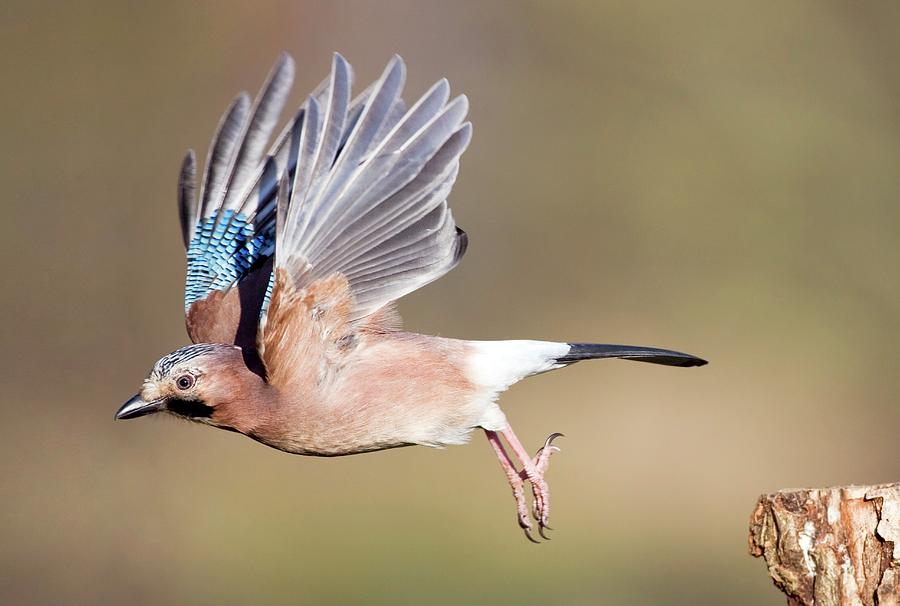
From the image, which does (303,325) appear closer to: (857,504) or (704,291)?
(857,504)

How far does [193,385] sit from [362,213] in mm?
917

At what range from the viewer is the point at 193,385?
3.95 meters

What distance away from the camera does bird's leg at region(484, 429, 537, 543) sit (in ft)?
14.1

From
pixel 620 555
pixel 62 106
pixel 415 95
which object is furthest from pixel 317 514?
pixel 62 106

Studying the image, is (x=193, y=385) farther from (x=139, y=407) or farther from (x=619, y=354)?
(x=619, y=354)

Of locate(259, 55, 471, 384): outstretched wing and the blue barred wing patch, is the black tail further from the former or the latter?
the blue barred wing patch

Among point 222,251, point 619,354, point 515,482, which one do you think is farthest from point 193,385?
point 619,354

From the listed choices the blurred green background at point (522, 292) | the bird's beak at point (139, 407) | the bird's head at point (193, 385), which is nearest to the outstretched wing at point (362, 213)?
the bird's head at point (193, 385)

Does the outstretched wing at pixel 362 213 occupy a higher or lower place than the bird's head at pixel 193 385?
higher

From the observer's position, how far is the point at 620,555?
8.44 m

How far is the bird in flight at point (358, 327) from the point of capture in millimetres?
3834

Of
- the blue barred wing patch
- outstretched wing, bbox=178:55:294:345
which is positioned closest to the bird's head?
outstretched wing, bbox=178:55:294:345

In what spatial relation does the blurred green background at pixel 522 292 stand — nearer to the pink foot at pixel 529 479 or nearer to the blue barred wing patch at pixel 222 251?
the pink foot at pixel 529 479

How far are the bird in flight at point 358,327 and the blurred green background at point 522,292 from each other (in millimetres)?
4055
